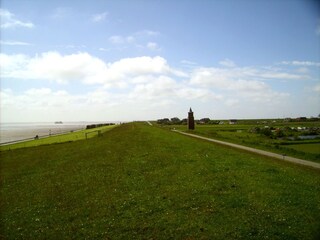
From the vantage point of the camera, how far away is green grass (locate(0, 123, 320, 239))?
38.4 feet

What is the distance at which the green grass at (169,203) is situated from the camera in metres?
11.7

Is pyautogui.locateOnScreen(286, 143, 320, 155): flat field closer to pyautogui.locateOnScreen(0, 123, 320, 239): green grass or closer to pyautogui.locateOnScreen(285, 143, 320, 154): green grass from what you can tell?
pyautogui.locateOnScreen(285, 143, 320, 154): green grass

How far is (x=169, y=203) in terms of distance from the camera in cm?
1479

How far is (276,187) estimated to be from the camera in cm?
1648

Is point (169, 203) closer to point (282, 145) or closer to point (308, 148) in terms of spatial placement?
point (308, 148)

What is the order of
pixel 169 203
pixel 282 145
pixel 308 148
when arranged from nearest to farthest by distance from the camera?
pixel 169 203, pixel 308 148, pixel 282 145

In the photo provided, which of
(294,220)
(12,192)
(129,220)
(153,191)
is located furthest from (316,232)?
(12,192)

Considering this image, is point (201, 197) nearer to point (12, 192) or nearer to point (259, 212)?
point (259, 212)

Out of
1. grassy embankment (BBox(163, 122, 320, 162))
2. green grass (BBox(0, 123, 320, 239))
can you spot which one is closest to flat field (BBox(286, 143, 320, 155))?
grassy embankment (BBox(163, 122, 320, 162))

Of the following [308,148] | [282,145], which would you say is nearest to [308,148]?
[308,148]

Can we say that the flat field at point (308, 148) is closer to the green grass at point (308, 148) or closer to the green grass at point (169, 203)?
the green grass at point (308, 148)

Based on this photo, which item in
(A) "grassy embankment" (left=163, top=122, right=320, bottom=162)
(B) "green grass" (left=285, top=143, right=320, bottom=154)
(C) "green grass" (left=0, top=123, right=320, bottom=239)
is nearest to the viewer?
(C) "green grass" (left=0, top=123, right=320, bottom=239)

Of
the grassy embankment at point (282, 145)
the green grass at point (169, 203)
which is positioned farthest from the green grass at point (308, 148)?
the green grass at point (169, 203)

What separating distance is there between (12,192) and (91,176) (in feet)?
17.7
